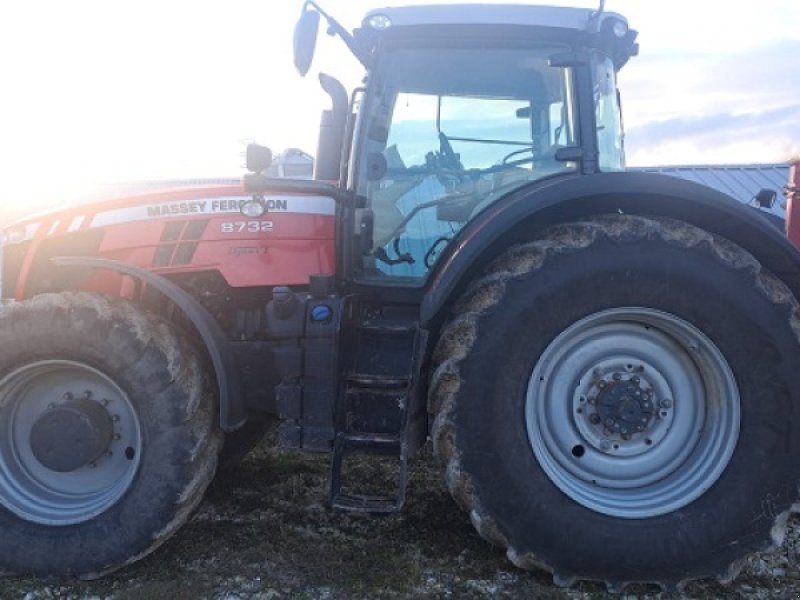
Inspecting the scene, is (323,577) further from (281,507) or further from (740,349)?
(740,349)

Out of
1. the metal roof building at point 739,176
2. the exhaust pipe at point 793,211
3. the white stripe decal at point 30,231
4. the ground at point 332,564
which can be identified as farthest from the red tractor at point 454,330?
the metal roof building at point 739,176

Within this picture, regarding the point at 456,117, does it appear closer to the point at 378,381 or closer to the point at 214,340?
the point at 378,381

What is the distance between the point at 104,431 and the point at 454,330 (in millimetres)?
1576

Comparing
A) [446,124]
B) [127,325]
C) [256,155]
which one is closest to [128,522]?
[127,325]

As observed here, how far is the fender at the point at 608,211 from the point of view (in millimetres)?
2897

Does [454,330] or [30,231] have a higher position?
[30,231]

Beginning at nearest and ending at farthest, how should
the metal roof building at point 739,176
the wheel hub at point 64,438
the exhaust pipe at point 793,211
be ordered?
the wheel hub at point 64,438
the exhaust pipe at point 793,211
the metal roof building at point 739,176

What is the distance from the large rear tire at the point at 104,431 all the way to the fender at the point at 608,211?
1099mm

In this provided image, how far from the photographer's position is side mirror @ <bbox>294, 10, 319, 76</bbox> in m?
3.15

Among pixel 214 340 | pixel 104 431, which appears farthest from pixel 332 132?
pixel 104 431

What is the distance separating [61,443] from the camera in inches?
120

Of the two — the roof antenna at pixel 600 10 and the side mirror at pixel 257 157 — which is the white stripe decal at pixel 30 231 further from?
the roof antenna at pixel 600 10

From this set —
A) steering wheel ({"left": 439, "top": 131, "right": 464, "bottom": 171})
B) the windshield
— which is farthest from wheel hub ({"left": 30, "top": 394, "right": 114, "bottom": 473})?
steering wheel ({"left": 439, "top": 131, "right": 464, "bottom": 171})

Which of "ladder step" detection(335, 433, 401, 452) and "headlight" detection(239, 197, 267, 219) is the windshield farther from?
"ladder step" detection(335, 433, 401, 452)
